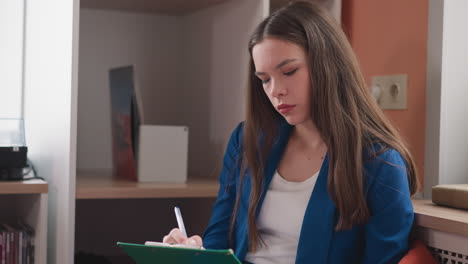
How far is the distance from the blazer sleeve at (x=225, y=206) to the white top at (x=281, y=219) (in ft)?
0.32

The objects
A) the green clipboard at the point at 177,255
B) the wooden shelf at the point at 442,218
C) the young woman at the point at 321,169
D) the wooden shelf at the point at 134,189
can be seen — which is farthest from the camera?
the wooden shelf at the point at 134,189

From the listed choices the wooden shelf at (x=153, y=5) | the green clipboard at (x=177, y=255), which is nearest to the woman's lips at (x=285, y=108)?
the green clipboard at (x=177, y=255)

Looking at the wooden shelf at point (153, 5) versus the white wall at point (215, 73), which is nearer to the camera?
the white wall at point (215, 73)

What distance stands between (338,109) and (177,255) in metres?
0.46

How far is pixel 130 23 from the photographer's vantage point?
229 centimetres

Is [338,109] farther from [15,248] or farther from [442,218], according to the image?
[15,248]

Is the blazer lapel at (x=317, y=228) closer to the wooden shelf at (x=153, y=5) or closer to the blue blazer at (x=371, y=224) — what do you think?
the blue blazer at (x=371, y=224)

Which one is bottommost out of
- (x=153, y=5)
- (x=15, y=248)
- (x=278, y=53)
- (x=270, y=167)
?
(x=15, y=248)

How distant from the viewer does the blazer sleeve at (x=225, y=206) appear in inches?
61.6

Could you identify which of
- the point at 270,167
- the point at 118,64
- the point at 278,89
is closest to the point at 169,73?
the point at 118,64

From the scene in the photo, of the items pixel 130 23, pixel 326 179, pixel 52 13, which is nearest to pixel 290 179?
pixel 326 179

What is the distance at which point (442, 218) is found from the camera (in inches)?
50.2

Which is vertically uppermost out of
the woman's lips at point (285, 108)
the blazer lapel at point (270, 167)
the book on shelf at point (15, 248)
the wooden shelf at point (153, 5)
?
the wooden shelf at point (153, 5)

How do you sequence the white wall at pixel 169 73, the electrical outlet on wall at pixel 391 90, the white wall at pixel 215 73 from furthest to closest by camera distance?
the white wall at pixel 169 73 → the white wall at pixel 215 73 → the electrical outlet on wall at pixel 391 90
